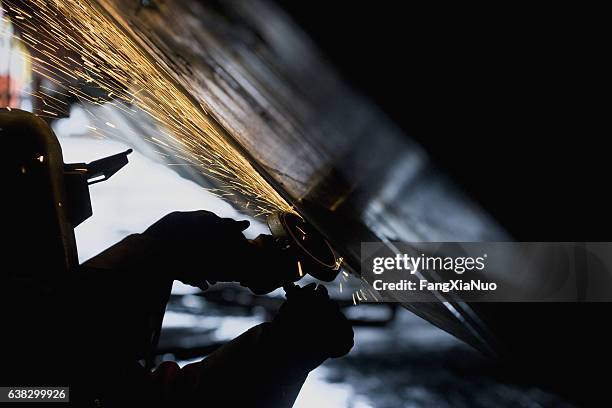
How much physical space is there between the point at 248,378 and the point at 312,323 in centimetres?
18

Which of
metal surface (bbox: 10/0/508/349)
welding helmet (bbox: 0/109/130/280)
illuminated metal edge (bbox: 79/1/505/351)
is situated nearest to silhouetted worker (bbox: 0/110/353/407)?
welding helmet (bbox: 0/109/130/280)

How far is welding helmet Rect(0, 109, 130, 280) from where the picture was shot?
109cm

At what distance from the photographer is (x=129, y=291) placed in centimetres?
116

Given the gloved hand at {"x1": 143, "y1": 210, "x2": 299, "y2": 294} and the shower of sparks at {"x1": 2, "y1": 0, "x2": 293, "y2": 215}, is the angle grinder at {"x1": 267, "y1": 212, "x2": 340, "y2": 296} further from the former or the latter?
the shower of sparks at {"x1": 2, "y1": 0, "x2": 293, "y2": 215}

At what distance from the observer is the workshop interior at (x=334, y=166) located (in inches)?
44.2

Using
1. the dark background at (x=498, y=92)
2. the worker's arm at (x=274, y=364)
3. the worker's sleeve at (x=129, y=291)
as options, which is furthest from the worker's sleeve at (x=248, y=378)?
the dark background at (x=498, y=92)

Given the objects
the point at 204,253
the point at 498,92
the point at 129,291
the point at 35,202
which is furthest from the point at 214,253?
the point at 498,92

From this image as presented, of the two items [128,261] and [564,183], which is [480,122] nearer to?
[564,183]

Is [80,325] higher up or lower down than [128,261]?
lower down

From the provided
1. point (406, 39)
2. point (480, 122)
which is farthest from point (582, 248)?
point (406, 39)

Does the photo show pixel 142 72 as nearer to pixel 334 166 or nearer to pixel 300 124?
Result: pixel 300 124

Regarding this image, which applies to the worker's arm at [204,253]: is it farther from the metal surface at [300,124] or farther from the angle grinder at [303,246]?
the metal surface at [300,124]

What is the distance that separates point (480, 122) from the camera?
1.59 m

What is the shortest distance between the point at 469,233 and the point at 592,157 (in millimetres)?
678
